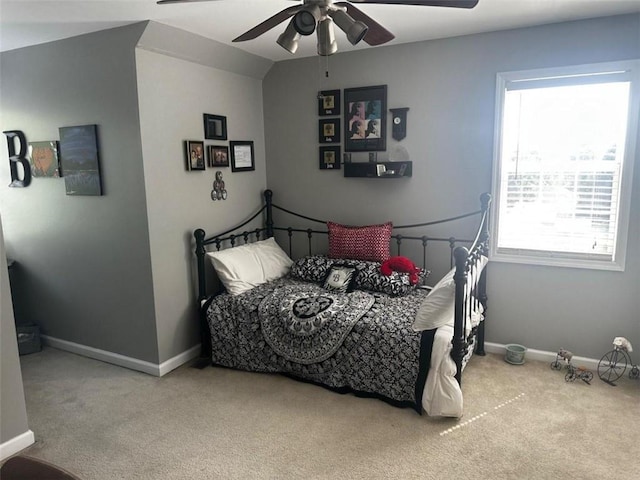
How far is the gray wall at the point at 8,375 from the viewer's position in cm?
242

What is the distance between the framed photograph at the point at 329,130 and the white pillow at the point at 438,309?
181cm

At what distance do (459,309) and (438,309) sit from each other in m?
0.11

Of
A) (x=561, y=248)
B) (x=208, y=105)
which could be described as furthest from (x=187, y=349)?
(x=561, y=248)

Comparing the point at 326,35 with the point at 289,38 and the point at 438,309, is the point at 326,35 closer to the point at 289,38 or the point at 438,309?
the point at 289,38

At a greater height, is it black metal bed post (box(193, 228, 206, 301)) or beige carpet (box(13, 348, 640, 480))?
black metal bed post (box(193, 228, 206, 301))

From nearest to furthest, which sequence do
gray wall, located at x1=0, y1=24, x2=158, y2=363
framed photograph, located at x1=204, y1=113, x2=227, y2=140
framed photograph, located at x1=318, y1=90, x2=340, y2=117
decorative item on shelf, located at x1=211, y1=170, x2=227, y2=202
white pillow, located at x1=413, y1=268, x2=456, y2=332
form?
white pillow, located at x1=413, y1=268, x2=456, y2=332, gray wall, located at x1=0, y1=24, x2=158, y2=363, framed photograph, located at x1=204, y1=113, x2=227, y2=140, decorative item on shelf, located at x1=211, y1=170, x2=227, y2=202, framed photograph, located at x1=318, y1=90, x2=340, y2=117

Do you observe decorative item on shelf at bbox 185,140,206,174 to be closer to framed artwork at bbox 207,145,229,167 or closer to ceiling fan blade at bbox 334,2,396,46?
framed artwork at bbox 207,145,229,167

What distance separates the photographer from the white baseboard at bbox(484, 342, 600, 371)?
10.7 ft

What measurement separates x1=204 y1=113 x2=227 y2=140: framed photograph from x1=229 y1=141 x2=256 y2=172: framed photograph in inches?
5.8

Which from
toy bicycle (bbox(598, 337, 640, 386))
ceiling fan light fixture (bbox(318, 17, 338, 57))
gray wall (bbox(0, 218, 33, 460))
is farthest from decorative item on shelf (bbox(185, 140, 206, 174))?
toy bicycle (bbox(598, 337, 640, 386))

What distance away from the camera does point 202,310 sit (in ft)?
11.3

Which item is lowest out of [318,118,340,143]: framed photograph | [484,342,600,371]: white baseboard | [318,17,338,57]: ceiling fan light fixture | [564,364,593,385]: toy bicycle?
[564,364,593,385]: toy bicycle

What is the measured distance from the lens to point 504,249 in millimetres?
3482

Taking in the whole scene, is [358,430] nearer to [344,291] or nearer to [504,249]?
[344,291]
